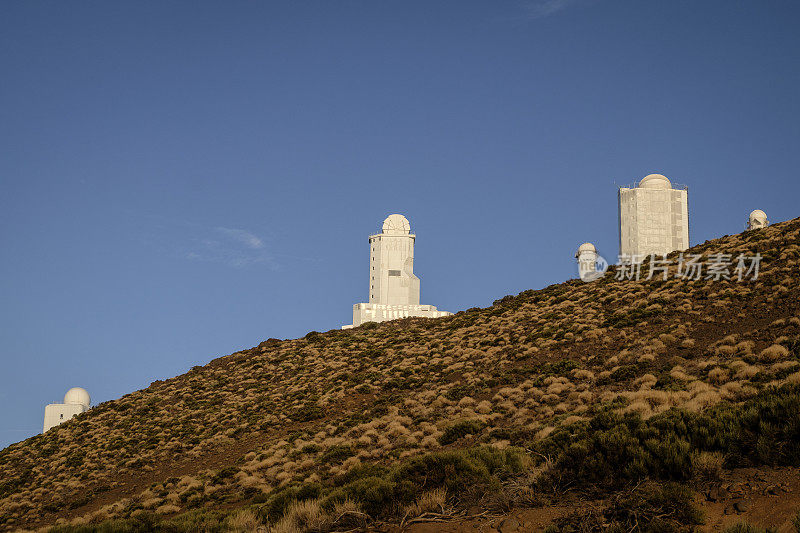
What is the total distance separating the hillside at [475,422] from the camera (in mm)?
8406

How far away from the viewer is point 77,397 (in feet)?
207

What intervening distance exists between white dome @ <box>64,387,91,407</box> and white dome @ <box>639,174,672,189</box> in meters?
59.6

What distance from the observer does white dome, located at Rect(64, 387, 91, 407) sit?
62844mm

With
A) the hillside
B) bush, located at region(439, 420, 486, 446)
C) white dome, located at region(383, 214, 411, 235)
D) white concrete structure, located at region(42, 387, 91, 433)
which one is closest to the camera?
the hillside

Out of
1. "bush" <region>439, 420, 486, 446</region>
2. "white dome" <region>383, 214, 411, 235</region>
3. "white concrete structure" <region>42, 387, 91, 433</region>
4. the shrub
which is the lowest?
"white concrete structure" <region>42, 387, 91, 433</region>

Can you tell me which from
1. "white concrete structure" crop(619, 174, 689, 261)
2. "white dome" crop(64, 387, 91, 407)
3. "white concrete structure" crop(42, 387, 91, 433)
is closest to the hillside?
"white concrete structure" crop(619, 174, 689, 261)

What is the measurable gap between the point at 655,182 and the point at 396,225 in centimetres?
2637

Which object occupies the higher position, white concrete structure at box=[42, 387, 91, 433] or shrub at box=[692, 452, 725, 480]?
shrub at box=[692, 452, 725, 480]

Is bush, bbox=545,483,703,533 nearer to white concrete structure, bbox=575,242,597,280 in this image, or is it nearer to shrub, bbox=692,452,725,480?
shrub, bbox=692,452,725,480

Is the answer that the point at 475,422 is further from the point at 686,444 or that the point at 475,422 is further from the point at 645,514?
the point at 645,514

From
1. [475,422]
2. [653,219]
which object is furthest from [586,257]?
[475,422]

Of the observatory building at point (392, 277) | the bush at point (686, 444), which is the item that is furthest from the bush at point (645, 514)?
the observatory building at point (392, 277)

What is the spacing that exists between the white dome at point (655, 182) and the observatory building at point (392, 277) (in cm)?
2338

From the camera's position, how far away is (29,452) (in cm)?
3372
